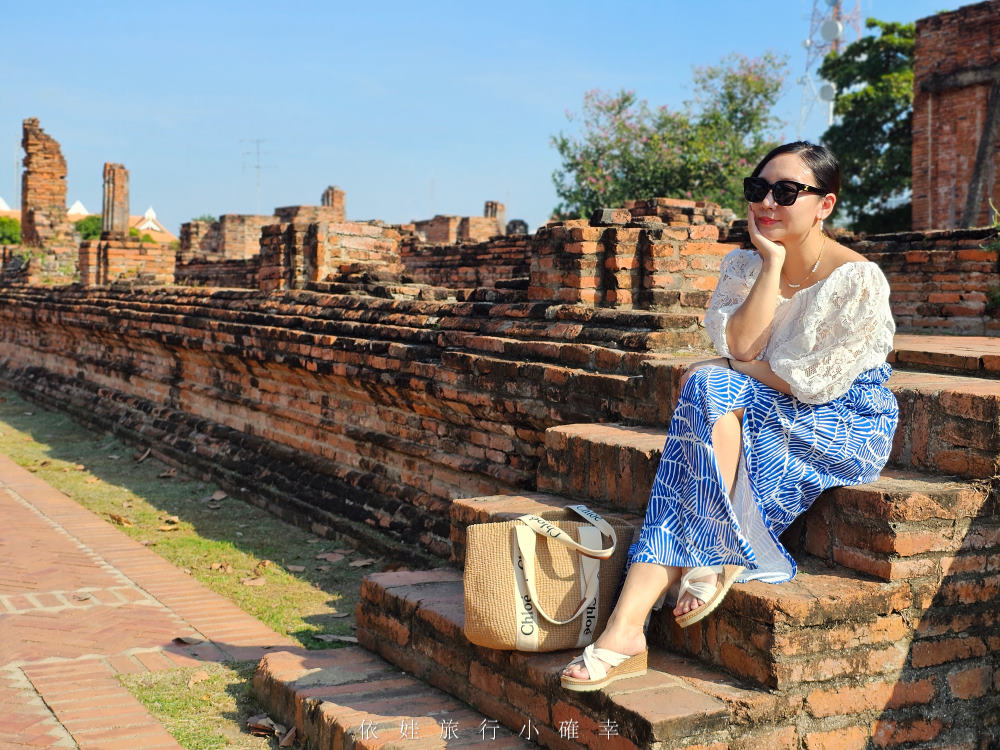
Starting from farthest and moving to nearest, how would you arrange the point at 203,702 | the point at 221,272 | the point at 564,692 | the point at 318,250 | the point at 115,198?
the point at 115,198 → the point at 221,272 → the point at 318,250 → the point at 203,702 → the point at 564,692

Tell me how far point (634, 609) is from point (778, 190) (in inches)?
44.7

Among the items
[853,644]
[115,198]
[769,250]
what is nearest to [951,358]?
[769,250]

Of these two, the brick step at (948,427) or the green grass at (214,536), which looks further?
the green grass at (214,536)

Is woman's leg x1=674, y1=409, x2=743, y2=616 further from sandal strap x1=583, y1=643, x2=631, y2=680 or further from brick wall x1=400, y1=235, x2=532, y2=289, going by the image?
brick wall x1=400, y1=235, x2=532, y2=289

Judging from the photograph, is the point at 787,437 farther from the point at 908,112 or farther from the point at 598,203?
the point at 908,112

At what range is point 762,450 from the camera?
242cm

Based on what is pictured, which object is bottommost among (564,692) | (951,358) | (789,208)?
(564,692)

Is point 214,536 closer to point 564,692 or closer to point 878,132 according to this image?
point 564,692

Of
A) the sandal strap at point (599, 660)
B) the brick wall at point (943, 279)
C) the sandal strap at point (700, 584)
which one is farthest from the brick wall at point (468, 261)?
the sandal strap at point (599, 660)

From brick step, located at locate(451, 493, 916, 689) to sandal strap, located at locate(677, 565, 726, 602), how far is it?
0.05 metres

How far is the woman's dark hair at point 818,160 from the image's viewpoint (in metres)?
2.60

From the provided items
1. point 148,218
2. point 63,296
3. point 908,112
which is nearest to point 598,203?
point 908,112

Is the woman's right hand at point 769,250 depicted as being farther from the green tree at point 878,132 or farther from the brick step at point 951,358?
the green tree at point 878,132

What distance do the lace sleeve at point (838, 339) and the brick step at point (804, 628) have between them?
1.50ft
